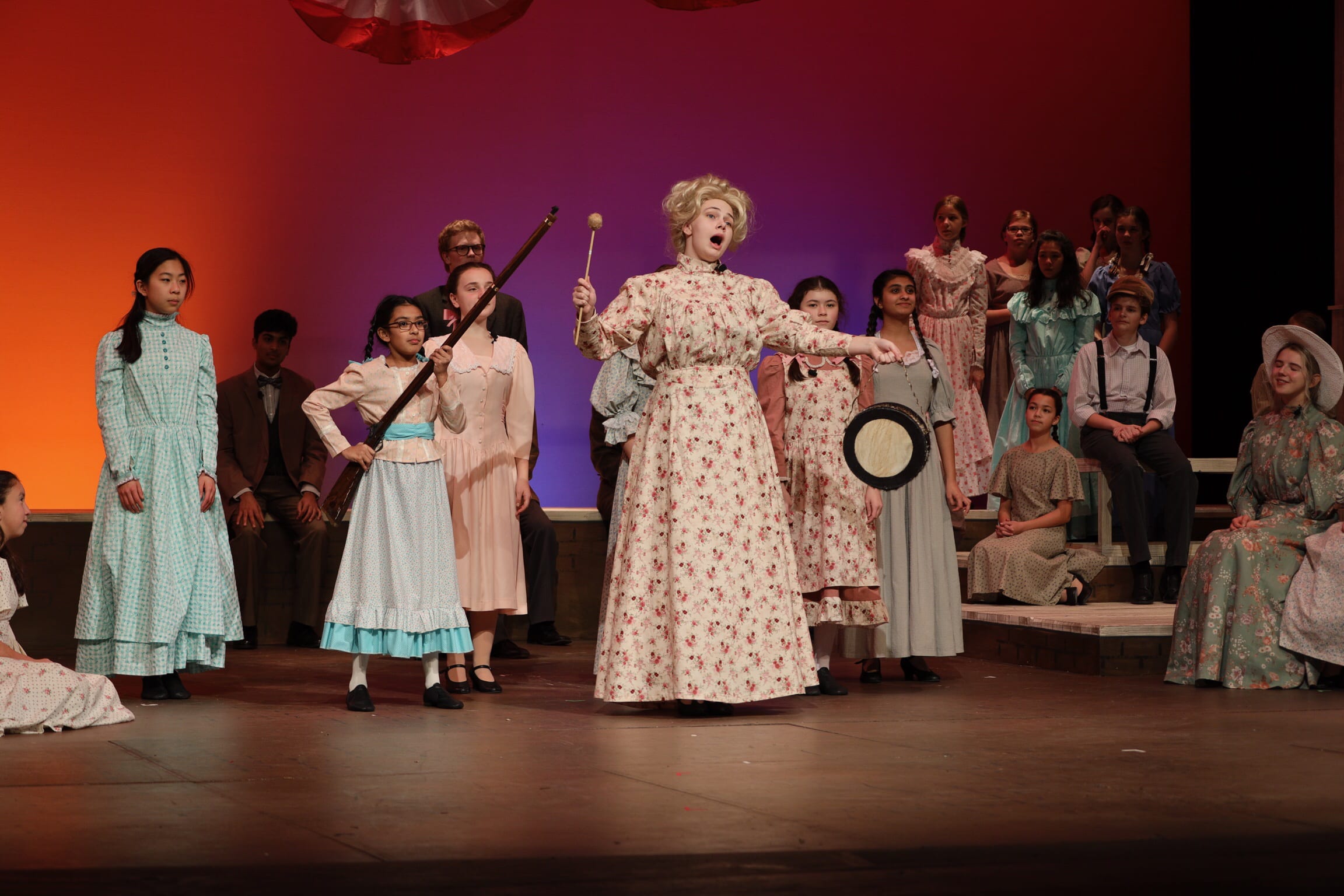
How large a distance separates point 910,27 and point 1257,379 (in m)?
3.93

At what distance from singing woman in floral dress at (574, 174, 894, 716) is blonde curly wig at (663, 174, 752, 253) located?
0.01m

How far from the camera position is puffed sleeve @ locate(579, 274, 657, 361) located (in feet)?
14.5

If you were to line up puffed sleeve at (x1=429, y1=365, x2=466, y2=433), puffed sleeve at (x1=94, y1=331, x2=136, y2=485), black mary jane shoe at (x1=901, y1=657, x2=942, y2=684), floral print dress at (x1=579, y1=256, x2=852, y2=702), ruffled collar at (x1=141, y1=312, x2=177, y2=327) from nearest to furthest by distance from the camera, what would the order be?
floral print dress at (x1=579, y1=256, x2=852, y2=702), puffed sleeve at (x1=429, y1=365, x2=466, y2=433), puffed sleeve at (x1=94, y1=331, x2=136, y2=485), ruffled collar at (x1=141, y1=312, x2=177, y2=327), black mary jane shoe at (x1=901, y1=657, x2=942, y2=684)

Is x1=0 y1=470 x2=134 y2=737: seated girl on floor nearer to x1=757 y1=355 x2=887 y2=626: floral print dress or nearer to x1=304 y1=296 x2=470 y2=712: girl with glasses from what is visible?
x1=304 y1=296 x2=470 y2=712: girl with glasses

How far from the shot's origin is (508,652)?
6477 millimetres

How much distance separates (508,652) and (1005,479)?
7.28 ft

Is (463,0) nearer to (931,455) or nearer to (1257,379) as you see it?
(931,455)

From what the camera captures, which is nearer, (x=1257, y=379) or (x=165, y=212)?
(x=1257, y=379)

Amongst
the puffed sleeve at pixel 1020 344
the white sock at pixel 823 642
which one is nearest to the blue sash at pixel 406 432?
the white sock at pixel 823 642

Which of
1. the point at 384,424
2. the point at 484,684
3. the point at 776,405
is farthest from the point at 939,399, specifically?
the point at 384,424

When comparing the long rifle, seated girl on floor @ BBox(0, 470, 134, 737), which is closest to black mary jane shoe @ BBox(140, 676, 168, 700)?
seated girl on floor @ BBox(0, 470, 134, 737)

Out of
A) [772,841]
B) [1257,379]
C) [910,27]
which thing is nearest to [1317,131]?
[910,27]

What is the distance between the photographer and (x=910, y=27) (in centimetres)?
902

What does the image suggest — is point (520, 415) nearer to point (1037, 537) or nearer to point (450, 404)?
point (450, 404)
